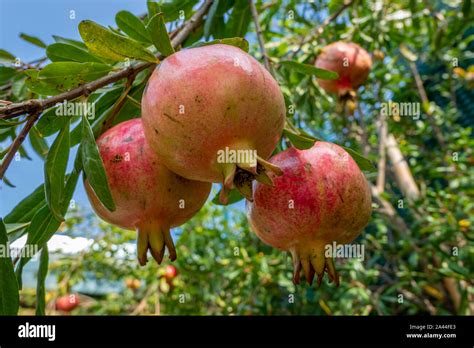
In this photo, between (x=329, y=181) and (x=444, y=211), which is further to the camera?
(x=444, y=211)

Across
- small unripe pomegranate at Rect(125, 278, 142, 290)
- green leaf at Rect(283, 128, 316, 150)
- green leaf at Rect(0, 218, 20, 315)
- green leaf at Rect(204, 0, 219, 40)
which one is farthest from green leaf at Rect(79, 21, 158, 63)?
small unripe pomegranate at Rect(125, 278, 142, 290)

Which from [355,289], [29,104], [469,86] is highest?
[469,86]

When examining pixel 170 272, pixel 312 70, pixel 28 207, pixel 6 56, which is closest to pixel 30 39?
pixel 6 56

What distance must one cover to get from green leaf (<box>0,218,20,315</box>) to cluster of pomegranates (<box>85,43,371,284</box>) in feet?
0.55

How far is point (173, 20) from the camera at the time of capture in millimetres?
1381

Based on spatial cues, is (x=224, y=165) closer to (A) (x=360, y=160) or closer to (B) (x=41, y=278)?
(A) (x=360, y=160)

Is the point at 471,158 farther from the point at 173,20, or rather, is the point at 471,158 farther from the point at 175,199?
the point at 175,199

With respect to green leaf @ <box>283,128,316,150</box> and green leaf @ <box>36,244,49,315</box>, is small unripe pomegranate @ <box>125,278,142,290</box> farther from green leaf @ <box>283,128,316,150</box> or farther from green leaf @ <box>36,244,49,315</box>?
green leaf @ <box>283,128,316,150</box>

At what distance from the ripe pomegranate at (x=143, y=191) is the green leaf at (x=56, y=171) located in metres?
0.04

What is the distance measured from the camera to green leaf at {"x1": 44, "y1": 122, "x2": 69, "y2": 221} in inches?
27.4

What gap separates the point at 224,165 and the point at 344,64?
144 centimetres

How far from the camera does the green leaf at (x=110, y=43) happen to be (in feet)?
2.19
